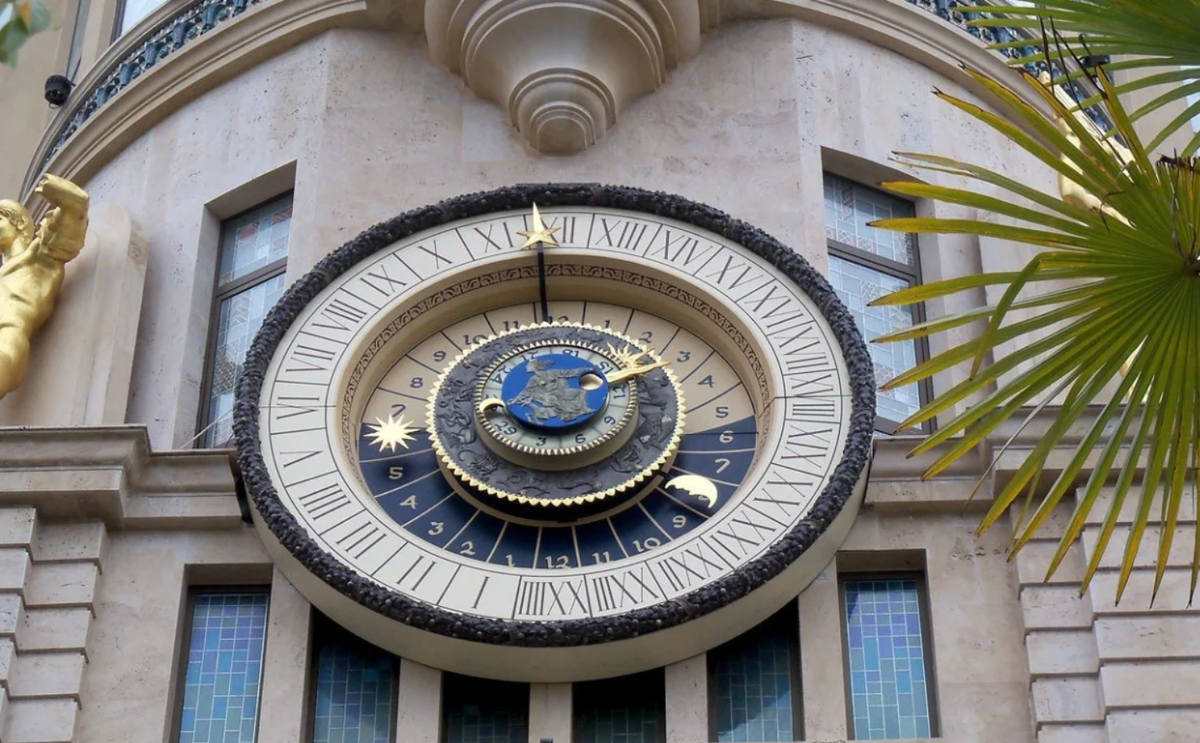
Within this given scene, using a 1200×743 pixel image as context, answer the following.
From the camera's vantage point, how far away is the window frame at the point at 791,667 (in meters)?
16.7

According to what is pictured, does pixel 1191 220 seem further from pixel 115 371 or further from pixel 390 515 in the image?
pixel 115 371

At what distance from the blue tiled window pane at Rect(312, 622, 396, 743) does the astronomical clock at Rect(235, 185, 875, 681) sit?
1.34ft

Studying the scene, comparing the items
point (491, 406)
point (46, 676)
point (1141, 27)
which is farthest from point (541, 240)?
point (1141, 27)

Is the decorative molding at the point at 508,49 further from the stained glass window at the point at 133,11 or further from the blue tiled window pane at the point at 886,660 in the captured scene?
the blue tiled window pane at the point at 886,660

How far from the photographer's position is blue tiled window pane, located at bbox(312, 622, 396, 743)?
1680 centimetres

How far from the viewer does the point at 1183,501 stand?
16969 mm

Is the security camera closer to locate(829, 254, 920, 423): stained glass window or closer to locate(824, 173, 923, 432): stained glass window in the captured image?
locate(824, 173, 923, 432): stained glass window

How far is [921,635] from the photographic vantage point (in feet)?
56.1

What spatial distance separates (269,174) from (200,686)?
437cm

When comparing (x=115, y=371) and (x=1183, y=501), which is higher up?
(x=115, y=371)

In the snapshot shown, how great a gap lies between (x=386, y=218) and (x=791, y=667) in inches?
175

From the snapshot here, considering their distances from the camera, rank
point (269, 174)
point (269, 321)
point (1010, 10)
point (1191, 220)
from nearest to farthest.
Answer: point (1191, 220) < point (1010, 10) < point (269, 321) < point (269, 174)

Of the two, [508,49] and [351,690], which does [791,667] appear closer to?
[351,690]

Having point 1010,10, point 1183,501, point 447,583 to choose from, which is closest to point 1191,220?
point 1010,10
